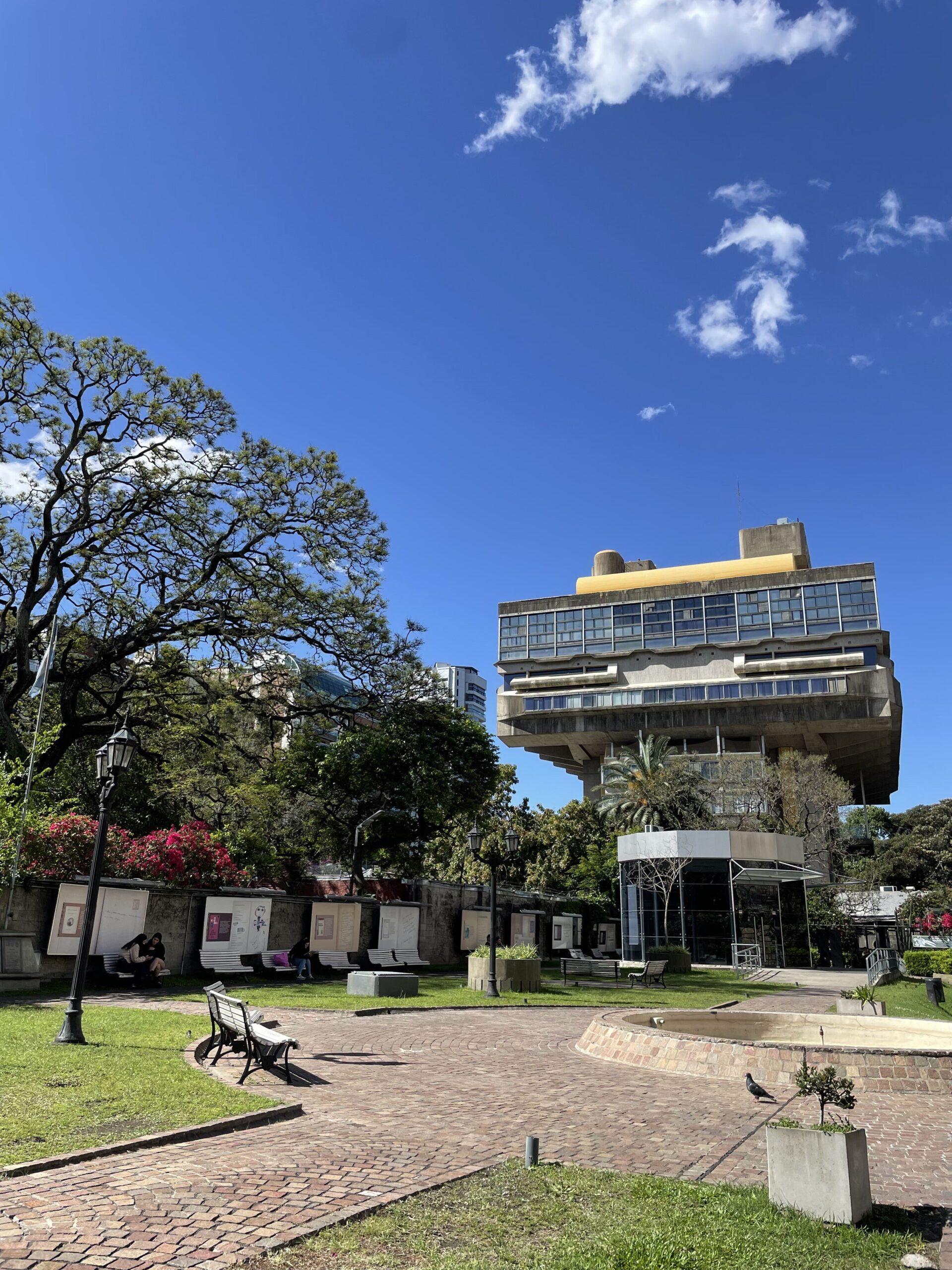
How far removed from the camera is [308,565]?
93.6 feet

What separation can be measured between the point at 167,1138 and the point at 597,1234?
11.4 feet

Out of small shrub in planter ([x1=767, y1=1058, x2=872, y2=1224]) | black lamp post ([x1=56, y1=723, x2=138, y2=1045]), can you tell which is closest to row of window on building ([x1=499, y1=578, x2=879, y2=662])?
black lamp post ([x1=56, y1=723, x2=138, y2=1045])

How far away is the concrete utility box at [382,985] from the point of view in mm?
19469

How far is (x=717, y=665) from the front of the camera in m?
74.5

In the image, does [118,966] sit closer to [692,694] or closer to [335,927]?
[335,927]

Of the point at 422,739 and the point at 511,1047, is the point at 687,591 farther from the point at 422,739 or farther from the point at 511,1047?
the point at 511,1047

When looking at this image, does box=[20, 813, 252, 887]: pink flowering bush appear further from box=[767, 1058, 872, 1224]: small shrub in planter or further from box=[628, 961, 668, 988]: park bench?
box=[767, 1058, 872, 1224]: small shrub in planter

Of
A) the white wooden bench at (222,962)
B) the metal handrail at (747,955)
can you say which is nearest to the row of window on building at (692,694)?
the metal handrail at (747,955)

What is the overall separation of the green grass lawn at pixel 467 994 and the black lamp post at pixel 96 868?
245 inches

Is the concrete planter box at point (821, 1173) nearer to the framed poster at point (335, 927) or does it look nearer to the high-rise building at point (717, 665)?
the framed poster at point (335, 927)

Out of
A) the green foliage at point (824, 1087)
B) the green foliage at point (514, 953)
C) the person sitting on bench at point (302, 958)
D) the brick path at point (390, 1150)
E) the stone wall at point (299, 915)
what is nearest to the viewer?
the brick path at point (390, 1150)

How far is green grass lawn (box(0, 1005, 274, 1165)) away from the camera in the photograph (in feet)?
22.4

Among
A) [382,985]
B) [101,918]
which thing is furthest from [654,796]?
[101,918]

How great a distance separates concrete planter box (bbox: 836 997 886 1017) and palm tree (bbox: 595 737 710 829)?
33.0 metres
